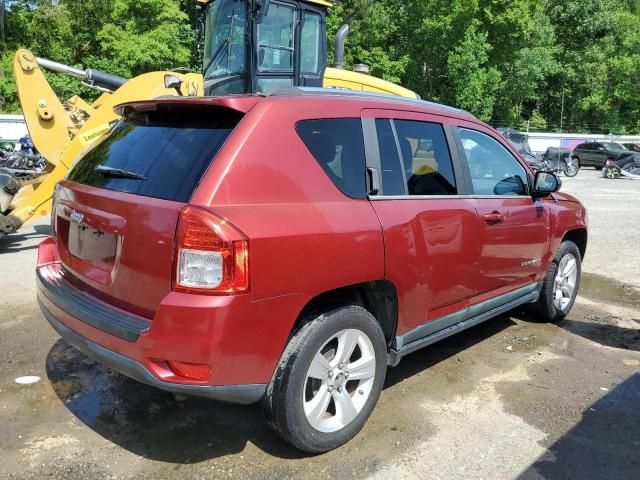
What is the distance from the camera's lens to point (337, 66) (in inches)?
382

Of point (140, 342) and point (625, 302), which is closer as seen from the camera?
point (140, 342)

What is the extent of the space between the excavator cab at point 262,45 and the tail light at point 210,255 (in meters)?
5.86

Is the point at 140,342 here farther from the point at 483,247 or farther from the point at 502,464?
the point at 483,247

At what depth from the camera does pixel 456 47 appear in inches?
1464

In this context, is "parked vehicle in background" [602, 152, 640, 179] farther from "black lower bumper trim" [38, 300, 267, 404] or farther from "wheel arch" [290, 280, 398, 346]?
"black lower bumper trim" [38, 300, 267, 404]

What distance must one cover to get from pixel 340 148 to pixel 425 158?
0.80 meters

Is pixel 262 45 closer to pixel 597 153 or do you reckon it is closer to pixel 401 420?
pixel 401 420

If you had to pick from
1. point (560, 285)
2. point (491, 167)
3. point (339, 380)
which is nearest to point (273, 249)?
point (339, 380)

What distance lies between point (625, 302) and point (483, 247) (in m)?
3.26

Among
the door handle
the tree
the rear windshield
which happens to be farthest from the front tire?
the tree

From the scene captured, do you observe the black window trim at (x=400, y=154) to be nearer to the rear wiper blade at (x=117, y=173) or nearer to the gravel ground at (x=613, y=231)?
the rear wiper blade at (x=117, y=173)

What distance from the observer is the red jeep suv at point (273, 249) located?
2611 millimetres

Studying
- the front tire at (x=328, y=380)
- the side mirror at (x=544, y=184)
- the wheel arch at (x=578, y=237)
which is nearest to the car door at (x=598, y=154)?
the wheel arch at (x=578, y=237)

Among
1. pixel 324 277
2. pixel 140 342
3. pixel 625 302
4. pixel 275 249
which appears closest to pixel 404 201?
pixel 324 277
